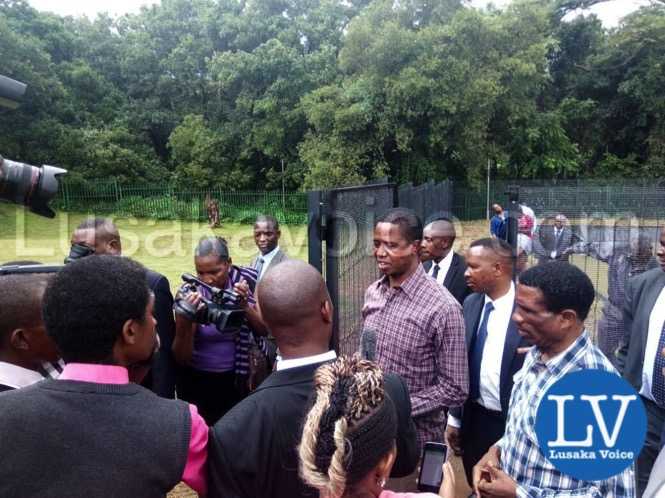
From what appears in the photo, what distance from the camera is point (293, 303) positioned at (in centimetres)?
182

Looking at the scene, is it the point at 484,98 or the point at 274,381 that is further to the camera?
the point at 484,98

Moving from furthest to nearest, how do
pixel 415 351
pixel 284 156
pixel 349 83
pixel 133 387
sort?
pixel 284 156, pixel 349 83, pixel 415 351, pixel 133 387

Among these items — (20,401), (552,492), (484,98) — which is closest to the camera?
(20,401)

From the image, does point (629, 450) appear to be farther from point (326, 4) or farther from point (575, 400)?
point (326, 4)

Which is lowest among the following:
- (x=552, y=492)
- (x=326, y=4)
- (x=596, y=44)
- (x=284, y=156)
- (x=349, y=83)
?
(x=552, y=492)

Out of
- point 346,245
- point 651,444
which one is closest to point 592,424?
point 651,444

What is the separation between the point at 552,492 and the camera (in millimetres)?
1925

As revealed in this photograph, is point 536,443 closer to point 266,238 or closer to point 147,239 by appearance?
point 266,238

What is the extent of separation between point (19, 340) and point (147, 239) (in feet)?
→ 68.5

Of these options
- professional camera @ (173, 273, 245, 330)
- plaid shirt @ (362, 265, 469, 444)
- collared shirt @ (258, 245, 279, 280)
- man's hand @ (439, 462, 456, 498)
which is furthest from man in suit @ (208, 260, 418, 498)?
collared shirt @ (258, 245, 279, 280)

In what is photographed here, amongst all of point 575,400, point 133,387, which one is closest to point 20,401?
point 133,387

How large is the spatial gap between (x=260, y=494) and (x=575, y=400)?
94 centimetres

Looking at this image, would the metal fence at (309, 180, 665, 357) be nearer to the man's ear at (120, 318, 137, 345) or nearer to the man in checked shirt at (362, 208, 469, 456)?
the man in checked shirt at (362, 208, 469, 456)

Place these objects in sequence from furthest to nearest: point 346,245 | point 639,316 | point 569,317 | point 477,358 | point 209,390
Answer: point 346,245 < point 209,390 < point 639,316 < point 477,358 < point 569,317
